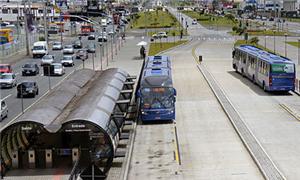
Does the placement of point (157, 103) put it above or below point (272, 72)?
below

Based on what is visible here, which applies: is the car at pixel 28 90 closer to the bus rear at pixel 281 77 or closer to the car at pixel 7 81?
the car at pixel 7 81

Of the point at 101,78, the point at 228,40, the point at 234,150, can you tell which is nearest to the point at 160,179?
the point at 234,150

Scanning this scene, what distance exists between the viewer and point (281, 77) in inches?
1492

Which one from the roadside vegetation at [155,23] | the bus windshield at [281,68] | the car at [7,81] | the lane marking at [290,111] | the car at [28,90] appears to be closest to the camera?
the lane marking at [290,111]

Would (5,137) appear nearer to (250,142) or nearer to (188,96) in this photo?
(250,142)

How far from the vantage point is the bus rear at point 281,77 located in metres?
37.8

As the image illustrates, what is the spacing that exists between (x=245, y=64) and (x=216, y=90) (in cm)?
806

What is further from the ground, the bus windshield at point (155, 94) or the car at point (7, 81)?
the bus windshield at point (155, 94)

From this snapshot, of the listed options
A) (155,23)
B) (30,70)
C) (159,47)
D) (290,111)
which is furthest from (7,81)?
(155,23)

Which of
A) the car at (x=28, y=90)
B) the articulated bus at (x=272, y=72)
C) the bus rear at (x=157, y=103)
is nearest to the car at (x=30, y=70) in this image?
the car at (x=28, y=90)

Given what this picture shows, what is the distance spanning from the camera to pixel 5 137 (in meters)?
20.5

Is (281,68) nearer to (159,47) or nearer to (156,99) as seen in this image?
(156,99)

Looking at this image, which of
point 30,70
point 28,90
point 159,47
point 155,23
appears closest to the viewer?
point 28,90

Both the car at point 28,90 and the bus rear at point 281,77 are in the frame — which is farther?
the car at point 28,90
